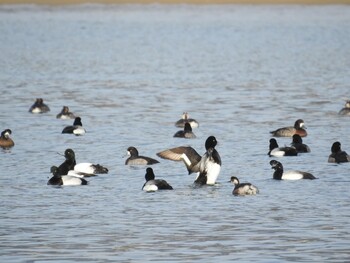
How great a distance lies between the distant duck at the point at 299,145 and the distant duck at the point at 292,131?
273 centimetres

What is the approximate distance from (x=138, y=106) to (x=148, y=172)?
18.8 m

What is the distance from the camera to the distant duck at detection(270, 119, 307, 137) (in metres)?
33.3

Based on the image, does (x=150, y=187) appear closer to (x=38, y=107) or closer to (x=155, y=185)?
(x=155, y=185)

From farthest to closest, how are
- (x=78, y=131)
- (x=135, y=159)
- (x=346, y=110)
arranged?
(x=346, y=110) → (x=78, y=131) → (x=135, y=159)

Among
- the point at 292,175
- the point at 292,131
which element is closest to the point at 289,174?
the point at 292,175

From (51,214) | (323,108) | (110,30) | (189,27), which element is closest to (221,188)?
(51,214)

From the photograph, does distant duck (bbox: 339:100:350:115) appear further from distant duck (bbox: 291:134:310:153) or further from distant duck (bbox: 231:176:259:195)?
distant duck (bbox: 231:176:259:195)

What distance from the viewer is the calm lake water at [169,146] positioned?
18719 mm

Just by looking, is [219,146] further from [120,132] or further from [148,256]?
[148,256]

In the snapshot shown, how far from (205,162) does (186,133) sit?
26.3ft

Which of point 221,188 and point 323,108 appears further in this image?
point 323,108

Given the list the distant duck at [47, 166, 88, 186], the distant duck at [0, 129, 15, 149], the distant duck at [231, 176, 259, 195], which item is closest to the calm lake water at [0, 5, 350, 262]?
the distant duck at [231, 176, 259, 195]

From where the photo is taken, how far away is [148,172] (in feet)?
80.8

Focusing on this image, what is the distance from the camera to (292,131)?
33531mm
